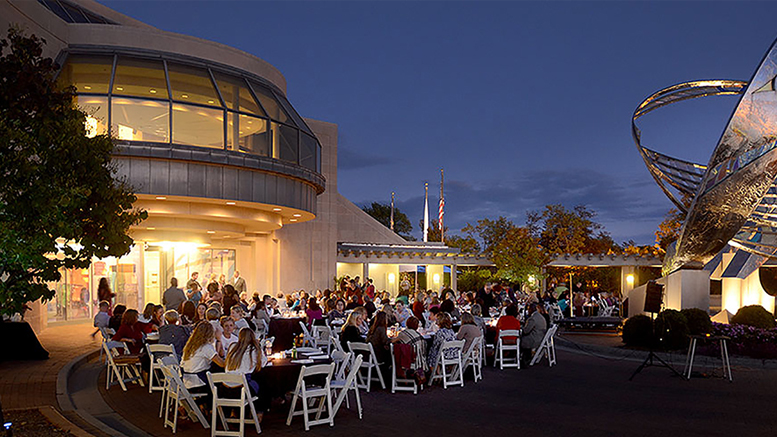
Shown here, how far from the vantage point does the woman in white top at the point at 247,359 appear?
728 centimetres

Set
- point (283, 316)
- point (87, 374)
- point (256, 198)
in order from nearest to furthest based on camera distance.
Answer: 1. point (87, 374)
2. point (283, 316)
3. point (256, 198)

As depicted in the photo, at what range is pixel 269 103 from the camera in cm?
2048

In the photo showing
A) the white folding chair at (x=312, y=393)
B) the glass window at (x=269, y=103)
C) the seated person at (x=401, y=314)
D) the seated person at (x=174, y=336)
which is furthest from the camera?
the glass window at (x=269, y=103)

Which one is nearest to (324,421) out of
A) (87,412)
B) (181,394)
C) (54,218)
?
(181,394)

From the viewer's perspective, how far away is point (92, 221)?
6891mm

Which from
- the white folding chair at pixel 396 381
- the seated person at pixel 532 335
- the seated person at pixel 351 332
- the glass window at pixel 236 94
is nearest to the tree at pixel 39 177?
the seated person at pixel 351 332

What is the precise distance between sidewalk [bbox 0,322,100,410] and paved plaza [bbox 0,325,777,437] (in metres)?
0.02

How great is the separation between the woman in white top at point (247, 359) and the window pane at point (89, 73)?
12236 mm

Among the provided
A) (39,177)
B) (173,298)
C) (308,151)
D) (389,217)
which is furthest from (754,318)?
(389,217)

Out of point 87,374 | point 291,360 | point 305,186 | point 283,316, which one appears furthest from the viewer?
point 305,186

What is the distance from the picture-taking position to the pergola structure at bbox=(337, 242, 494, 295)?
107 feet

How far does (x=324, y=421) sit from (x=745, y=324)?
42.1ft

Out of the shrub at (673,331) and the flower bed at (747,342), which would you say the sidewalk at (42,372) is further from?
the flower bed at (747,342)

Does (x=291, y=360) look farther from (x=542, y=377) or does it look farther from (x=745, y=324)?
(x=745, y=324)
